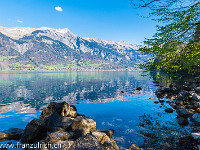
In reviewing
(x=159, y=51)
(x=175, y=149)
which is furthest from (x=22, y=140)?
(x=159, y=51)

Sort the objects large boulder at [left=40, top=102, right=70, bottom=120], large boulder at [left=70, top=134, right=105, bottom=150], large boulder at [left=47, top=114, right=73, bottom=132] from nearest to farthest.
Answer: large boulder at [left=70, top=134, right=105, bottom=150], large boulder at [left=47, top=114, right=73, bottom=132], large boulder at [left=40, top=102, right=70, bottom=120]

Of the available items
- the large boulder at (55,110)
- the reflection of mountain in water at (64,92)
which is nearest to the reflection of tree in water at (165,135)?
the large boulder at (55,110)

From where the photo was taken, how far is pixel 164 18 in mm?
10547

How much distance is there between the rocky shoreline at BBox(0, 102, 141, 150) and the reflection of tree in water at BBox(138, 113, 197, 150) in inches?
88.8

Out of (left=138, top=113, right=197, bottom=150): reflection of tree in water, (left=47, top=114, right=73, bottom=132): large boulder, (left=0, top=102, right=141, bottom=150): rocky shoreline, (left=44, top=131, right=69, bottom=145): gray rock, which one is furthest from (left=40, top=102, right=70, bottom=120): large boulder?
(left=138, top=113, right=197, bottom=150): reflection of tree in water

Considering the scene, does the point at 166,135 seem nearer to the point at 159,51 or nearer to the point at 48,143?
the point at 159,51

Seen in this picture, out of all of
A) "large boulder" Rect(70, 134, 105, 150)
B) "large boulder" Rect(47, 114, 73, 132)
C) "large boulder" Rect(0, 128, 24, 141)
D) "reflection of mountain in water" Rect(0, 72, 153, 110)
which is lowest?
"reflection of mountain in water" Rect(0, 72, 153, 110)

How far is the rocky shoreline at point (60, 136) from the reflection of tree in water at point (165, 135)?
7.40 feet

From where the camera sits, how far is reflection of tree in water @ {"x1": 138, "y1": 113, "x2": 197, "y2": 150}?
9.72 meters

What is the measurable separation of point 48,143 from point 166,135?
1019 cm

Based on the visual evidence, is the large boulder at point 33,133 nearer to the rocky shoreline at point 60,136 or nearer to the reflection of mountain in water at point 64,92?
the rocky shoreline at point 60,136

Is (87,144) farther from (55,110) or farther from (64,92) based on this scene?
(64,92)

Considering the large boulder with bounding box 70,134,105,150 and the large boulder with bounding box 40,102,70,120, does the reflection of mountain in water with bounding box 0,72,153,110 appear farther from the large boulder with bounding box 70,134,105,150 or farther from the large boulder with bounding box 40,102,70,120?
the large boulder with bounding box 70,134,105,150

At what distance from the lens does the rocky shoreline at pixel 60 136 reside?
7.34 metres
